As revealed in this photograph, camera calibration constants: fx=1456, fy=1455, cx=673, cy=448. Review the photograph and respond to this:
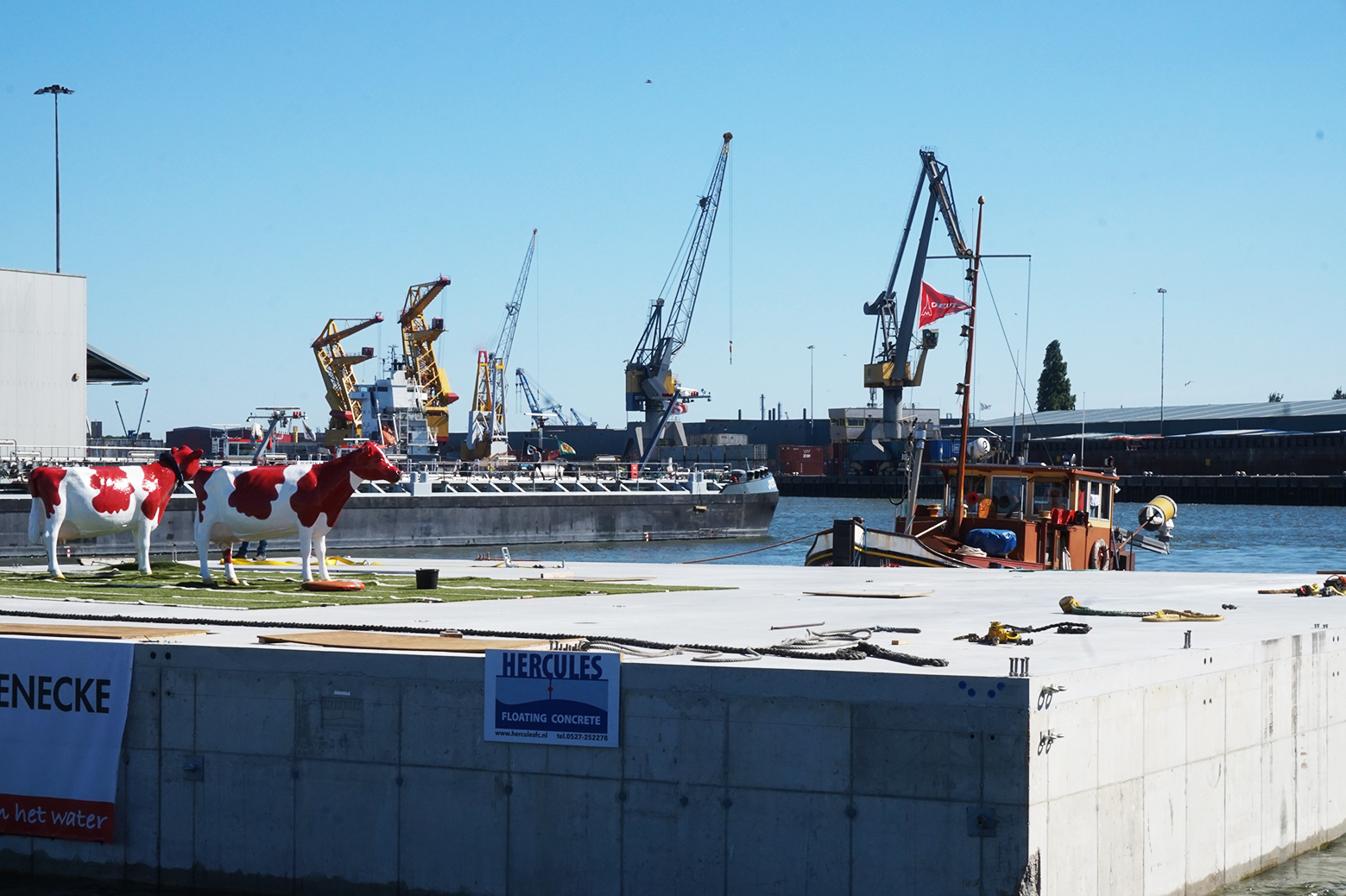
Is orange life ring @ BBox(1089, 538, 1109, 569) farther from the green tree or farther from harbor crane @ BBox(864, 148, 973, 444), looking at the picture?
the green tree

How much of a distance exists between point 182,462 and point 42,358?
36.2 m

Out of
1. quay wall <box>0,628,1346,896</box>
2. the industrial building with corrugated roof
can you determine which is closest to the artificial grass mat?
quay wall <box>0,628,1346,896</box>

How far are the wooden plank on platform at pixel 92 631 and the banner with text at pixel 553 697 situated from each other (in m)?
3.62

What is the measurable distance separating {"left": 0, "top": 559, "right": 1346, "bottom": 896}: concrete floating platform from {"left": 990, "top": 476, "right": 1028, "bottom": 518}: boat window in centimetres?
1828

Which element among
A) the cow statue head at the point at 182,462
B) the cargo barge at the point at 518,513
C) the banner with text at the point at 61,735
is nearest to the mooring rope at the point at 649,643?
the banner with text at the point at 61,735

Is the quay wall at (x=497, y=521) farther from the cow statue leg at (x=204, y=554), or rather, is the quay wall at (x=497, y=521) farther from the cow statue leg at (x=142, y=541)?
the cow statue leg at (x=204, y=554)

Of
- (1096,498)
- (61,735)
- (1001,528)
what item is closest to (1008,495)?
(1001,528)

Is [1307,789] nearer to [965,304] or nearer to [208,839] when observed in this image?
[208,839]

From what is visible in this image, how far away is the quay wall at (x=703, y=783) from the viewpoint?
10.1 meters

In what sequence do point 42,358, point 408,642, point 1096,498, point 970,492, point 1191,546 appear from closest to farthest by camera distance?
point 408,642 → point 970,492 → point 1096,498 → point 42,358 → point 1191,546

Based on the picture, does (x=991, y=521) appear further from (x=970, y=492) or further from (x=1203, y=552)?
(x=1203, y=552)

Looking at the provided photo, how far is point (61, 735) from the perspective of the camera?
1261cm

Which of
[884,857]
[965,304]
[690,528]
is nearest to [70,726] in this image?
[884,857]

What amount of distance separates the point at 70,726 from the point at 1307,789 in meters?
11.5
